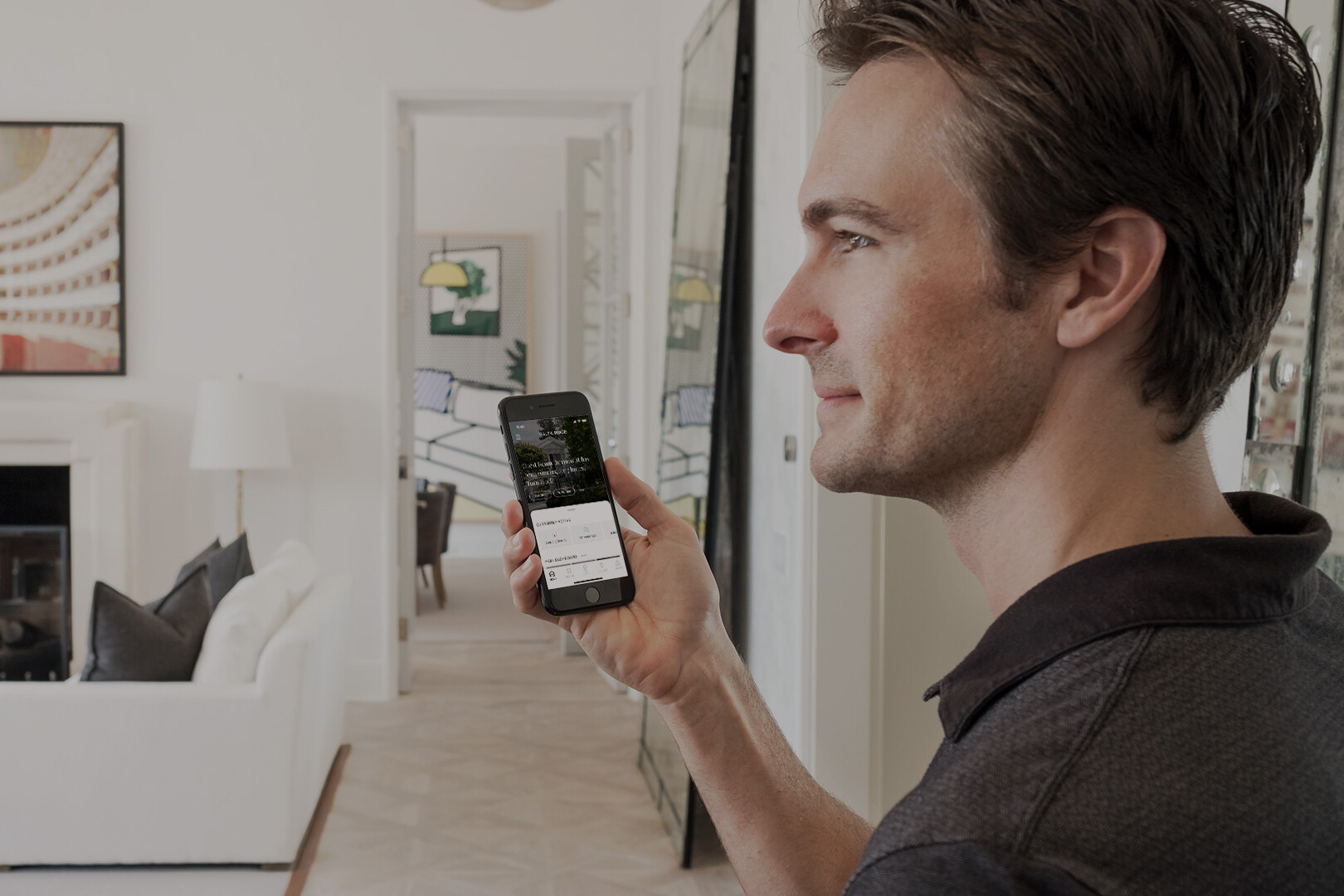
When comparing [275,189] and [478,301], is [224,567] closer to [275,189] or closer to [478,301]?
[275,189]

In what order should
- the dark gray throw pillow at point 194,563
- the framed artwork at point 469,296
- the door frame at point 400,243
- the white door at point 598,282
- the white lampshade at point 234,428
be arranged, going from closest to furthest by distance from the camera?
the dark gray throw pillow at point 194,563 < the white lampshade at point 234,428 < the door frame at point 400,243 < the white door at point 598,282 < the framed artwork at point 469,296

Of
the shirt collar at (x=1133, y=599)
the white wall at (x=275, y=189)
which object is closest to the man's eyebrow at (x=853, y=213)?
the shirt collar at (x=1133, y=599)

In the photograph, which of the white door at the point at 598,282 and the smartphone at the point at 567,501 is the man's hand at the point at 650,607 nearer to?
the smartphone at the point at 567,501

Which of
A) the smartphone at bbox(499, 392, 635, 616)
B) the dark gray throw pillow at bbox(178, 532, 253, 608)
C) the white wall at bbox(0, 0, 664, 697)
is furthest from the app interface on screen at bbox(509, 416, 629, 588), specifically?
the white wall at bbox(0, 0, 664, 697)

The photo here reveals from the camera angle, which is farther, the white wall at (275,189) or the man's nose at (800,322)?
the white wall at (275,189)

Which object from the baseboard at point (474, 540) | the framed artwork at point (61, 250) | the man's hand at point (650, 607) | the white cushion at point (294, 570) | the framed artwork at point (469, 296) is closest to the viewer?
the man's hand at point (650, 607)

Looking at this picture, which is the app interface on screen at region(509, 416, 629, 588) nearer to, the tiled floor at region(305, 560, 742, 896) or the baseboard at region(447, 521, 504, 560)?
the tiled floor at region(305, 560, 742, 896)

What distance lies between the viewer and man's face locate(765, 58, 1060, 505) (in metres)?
0.75

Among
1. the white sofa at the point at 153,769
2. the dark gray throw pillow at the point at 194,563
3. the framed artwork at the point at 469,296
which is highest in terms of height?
the framed artwork at the point at 469,296

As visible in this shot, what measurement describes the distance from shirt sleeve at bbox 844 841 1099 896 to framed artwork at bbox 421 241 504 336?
739 centimetres

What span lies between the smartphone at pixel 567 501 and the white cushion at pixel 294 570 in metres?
2.22

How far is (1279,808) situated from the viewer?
53cm

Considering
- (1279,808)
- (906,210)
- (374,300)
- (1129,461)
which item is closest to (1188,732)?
(1279,808)

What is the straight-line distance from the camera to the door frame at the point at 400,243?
453 cm
